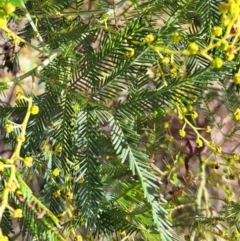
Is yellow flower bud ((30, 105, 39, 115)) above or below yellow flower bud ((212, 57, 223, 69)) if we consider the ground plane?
below

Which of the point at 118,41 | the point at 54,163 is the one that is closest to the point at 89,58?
the point at 118,41

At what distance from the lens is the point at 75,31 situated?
0.75 m

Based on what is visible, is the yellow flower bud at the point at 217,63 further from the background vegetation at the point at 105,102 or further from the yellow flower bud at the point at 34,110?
the yellow flower bud at the point at 34,110

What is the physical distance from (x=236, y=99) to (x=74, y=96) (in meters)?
0.46

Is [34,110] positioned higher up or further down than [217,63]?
further down

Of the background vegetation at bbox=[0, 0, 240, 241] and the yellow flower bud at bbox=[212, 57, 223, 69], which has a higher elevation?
the yellow flower bud at bbox=[212, 57, 223, 69]

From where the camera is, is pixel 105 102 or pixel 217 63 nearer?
pixel 217 63

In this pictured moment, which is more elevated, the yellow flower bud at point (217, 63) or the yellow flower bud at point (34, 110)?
the yellow flower bud at point (217, 63)

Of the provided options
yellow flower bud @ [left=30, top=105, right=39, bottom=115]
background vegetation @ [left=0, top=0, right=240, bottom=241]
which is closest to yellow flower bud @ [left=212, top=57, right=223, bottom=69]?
background vegetation @ [left=0, top=0, right=240, bottom=241]

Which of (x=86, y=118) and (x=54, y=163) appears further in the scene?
(x=54, y=163)

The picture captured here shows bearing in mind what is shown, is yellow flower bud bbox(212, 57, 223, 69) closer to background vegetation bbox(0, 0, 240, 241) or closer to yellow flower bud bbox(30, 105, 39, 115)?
background vegetation bbox(0, 0, 240, 241)

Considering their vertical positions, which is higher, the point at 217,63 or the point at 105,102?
the point at 217,63

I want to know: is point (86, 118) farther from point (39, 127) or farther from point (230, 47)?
point (230, 47)

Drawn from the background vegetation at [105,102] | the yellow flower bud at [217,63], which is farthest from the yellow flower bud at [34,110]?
the yellow flower bud at [217,63]
